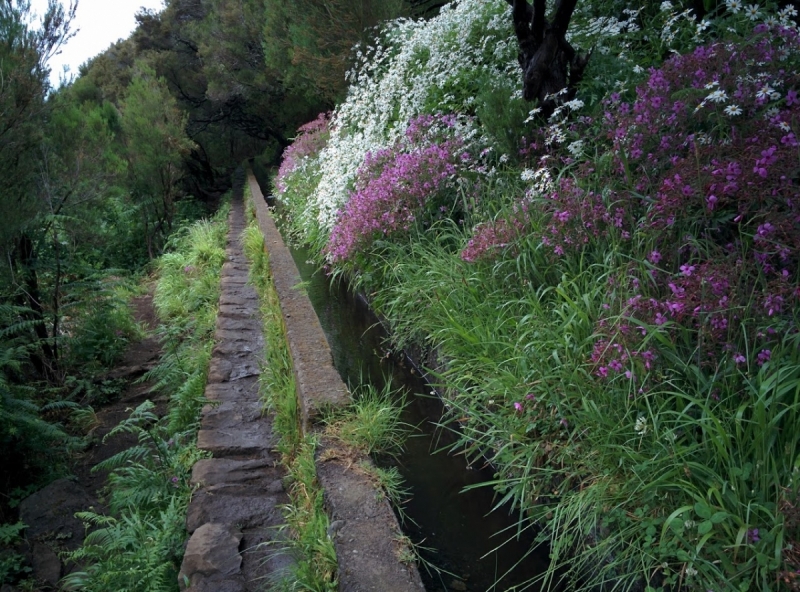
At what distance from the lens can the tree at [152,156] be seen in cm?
1135

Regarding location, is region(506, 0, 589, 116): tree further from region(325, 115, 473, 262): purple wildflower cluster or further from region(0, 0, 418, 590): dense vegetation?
region(0, 0, 418, 590): dense vegetation

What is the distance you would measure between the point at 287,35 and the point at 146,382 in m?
9.89

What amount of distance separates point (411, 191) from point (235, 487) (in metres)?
2.88

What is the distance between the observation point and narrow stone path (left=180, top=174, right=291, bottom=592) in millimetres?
2693

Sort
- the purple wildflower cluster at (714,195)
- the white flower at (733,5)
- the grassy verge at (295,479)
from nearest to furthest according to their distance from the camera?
the purple wildflower cluster at (714,195) → the grassy verge at (295,479) → the white flower at (733,5)

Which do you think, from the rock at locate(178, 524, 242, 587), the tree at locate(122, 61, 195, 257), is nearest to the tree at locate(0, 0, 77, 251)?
the rock at locate(178, 524, 242, 587)

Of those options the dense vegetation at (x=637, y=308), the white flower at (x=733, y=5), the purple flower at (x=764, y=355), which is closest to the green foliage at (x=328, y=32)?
the dense vegetation at (x=637, y=308)

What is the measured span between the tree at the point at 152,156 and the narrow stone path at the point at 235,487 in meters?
6.99

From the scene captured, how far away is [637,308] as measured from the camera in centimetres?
253

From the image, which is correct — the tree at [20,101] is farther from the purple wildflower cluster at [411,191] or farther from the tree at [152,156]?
the tree at [152,156]

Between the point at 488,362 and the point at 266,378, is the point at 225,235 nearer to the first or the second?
the point at 266,378

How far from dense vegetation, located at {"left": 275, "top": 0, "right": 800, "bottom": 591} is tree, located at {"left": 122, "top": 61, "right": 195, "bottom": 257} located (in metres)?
7.78

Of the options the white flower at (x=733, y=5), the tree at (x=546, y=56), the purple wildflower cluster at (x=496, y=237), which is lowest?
the purple wildflower cluster at (x=496, y=237)

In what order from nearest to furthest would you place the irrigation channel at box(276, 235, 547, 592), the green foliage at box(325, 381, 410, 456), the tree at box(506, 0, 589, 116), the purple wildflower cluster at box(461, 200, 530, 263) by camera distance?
the irrigation channel at box(276, 235, 547, 592), the green foliage at box(325, 381, 410, 456), the purple wildflower cluster at box(461, 200, 530, 263), the tree at box(506, 0, 589, 116)
